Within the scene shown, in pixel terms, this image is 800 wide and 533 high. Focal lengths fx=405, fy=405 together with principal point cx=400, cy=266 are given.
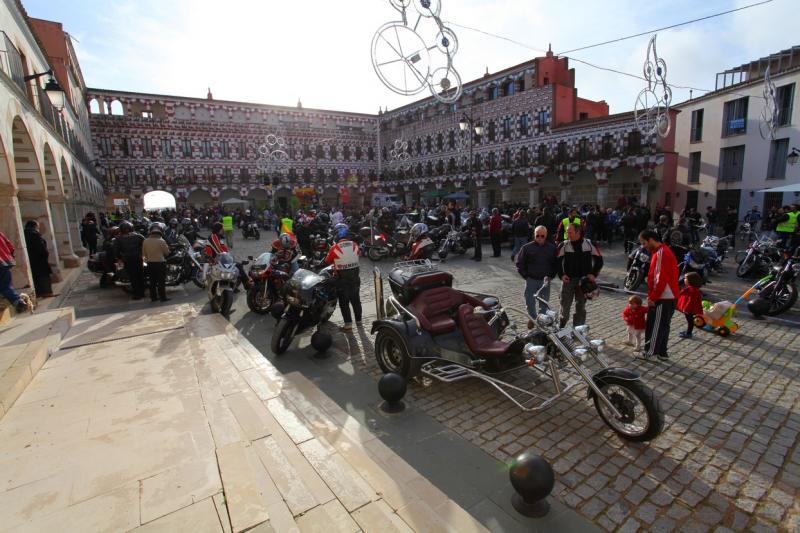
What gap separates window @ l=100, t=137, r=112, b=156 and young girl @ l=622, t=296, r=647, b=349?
145 feet

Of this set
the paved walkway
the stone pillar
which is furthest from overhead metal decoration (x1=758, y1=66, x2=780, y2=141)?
the stone pillar

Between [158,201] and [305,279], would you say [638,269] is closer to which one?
[305,279]

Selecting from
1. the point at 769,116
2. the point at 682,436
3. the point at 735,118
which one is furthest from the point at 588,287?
the point at 735,118

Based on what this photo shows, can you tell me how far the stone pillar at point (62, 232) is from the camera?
11.7 metres

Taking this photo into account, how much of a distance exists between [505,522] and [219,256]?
712cm

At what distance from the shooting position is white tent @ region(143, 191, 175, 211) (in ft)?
93.1

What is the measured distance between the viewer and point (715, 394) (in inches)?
159

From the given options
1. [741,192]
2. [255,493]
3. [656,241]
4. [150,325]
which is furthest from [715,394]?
[741,192]

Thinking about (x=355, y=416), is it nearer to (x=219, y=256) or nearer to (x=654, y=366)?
(x=654, y=366)

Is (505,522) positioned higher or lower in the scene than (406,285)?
lower

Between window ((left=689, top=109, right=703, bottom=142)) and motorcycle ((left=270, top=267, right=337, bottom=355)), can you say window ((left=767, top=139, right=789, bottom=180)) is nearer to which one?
window ((left=689, top=109, right=703, bottom=142))

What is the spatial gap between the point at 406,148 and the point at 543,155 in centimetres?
1561

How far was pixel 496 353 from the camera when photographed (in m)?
3.99

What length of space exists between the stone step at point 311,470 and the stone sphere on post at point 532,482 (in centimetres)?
34
